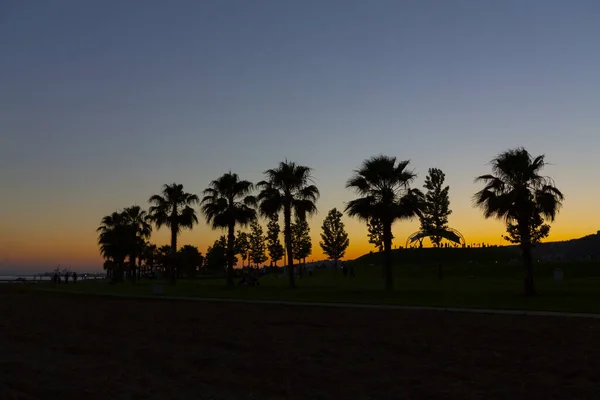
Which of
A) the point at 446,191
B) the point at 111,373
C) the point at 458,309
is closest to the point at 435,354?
the point at 111,373

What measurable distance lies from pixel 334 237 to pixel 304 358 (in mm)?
93938

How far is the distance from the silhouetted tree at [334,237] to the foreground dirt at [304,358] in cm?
8465

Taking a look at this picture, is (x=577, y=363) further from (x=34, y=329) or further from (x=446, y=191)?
(x=446, y=191)

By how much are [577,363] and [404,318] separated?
939 centimetres

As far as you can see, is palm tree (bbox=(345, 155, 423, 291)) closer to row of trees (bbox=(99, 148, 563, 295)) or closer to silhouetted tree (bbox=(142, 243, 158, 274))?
row of trees (bbox=(99, 148, 563, 295))

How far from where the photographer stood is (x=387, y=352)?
13.4m

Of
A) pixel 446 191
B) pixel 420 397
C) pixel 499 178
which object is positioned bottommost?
pixel 420 397

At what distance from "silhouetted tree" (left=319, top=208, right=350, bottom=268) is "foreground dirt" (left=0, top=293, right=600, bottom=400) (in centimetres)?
8465

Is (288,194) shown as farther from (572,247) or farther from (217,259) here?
(572,247)

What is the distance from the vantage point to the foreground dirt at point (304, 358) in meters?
9.50

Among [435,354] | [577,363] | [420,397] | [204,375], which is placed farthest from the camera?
[435,354]

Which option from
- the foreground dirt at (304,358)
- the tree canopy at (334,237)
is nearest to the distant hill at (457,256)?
the tree canopy at (334,237)

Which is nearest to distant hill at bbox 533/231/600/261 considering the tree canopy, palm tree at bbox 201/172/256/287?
the tree canopy

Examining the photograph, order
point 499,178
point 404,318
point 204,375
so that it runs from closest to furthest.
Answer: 1. point 204,375
2. point 404,318
3. point 499,178
